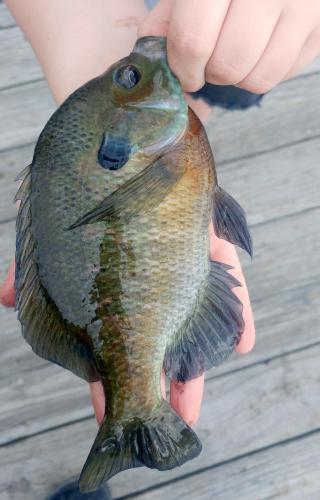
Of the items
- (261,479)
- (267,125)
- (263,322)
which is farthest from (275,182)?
(261,479)

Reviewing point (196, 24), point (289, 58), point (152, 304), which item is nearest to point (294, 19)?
point (289, 58)

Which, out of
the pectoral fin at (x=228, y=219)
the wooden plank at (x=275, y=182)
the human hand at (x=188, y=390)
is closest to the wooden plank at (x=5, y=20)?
the wooden plank at (x=275, y=182)

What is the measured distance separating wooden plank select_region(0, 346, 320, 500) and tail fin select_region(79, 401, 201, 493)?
760mm

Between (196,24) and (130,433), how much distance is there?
2.14 ft

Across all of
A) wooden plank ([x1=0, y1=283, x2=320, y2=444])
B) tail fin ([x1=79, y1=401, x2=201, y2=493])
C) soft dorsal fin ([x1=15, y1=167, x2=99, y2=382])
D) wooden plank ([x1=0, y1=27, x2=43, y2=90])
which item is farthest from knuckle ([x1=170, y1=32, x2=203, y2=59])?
wooden plank ([x1=0, y1=27, x2=43, y2=90])

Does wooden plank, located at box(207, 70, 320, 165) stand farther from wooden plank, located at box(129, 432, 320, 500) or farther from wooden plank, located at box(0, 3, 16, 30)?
wooden plank, located at box(129, 432, 320, 500)

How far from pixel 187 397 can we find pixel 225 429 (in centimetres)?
66

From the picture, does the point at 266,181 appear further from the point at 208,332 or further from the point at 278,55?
the point at 278,55

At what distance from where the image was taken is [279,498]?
172 cm

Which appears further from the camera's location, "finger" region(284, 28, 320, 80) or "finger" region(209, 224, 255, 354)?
"finger" region(209, 224, 255, 354)

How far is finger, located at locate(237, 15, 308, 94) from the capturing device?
2.71 ft

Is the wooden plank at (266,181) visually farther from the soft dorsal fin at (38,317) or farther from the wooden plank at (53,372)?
the soft dorsal fin at (38,317)

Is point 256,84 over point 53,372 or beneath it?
over

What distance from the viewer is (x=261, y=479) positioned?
1735 mm
